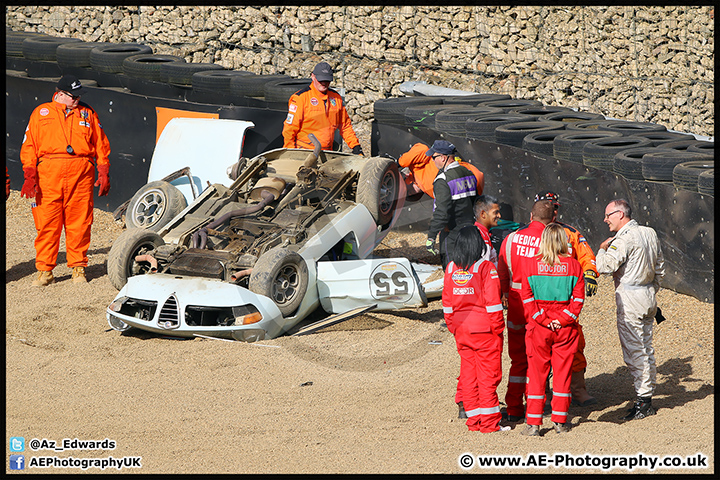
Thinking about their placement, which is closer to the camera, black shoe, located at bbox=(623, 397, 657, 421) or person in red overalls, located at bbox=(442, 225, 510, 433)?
person in red overalls, located at bbox=(442, 225, 510, 433)

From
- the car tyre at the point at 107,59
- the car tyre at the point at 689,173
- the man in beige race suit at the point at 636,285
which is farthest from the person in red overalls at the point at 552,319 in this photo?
the car tyre at the point at 107,59

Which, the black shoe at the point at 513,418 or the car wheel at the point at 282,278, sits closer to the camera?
the black shoe at the point at 513,418

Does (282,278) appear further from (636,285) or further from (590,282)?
(636,285)

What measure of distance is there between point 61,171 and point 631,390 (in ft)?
22.8

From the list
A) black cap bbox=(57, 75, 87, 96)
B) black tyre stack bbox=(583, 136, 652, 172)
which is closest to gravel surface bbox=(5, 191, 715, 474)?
black tyre stack bbox=(583, 136, 652, 172)

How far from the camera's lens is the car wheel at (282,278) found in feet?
25.5

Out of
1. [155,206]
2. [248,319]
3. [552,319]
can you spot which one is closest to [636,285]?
[552,319]

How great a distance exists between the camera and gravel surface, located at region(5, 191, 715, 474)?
18.0 ft

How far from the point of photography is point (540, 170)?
10211 mm

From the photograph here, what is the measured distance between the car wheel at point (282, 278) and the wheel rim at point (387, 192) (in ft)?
5.81

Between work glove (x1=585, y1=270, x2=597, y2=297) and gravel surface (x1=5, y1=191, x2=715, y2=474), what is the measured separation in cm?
101

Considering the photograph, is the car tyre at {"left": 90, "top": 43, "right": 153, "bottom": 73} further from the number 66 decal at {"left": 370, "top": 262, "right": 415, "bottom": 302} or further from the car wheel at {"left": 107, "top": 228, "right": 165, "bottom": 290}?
the number 66 decal at {"left": 370, "top": 262, "right": 415, "bottom": 302}

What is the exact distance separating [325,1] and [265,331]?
44.0 feet

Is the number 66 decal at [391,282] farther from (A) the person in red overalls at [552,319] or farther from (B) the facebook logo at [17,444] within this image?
(B) the facebook logo at [17,444]
